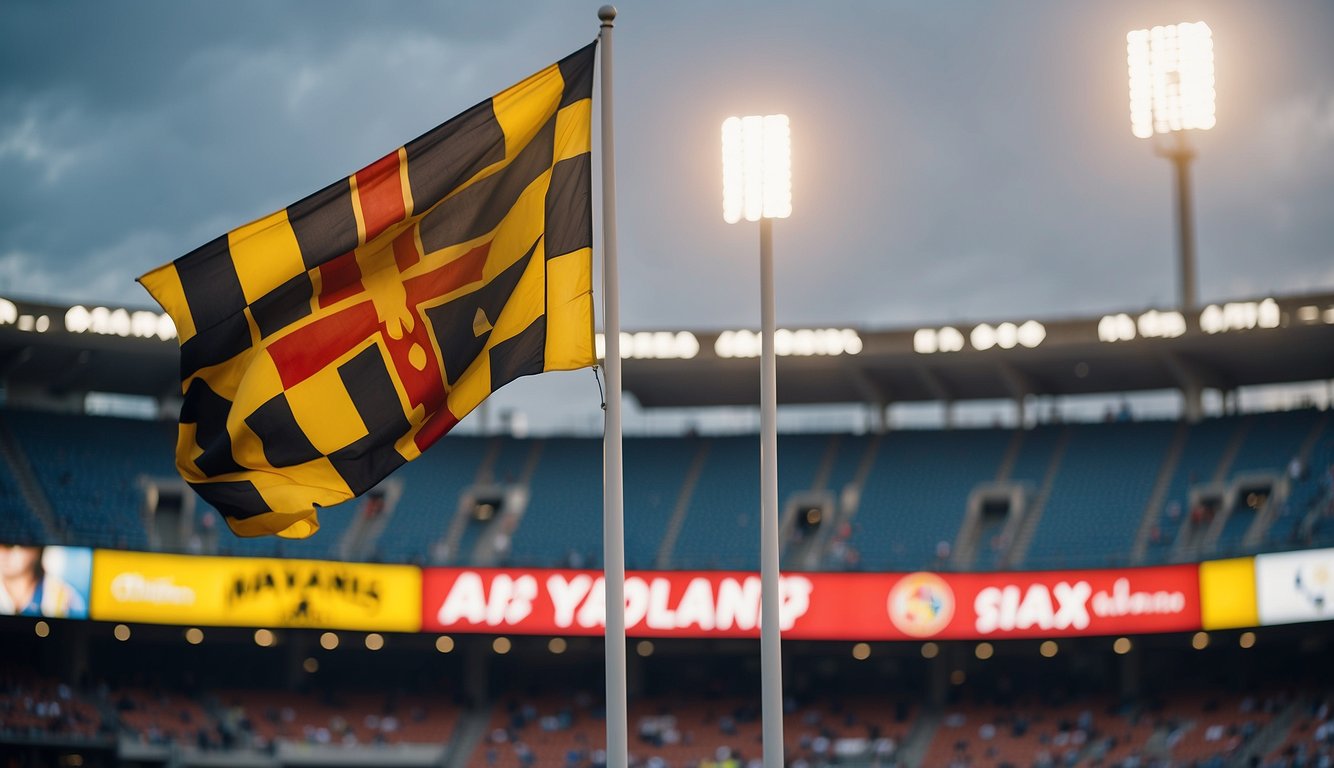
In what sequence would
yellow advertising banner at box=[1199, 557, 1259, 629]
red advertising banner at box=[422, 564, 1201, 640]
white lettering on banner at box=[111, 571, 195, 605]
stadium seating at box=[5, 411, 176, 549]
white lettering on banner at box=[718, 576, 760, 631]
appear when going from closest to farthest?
yellow advertising banner at box=[1199, 557, 1259, 629], white lettering on banner at box=[111, 571, 195, 605], red advertising banner at box=[422, 564, 1201, 640], white lettering on banner at box=[718, 576, 760, 631], stadium seating at box=[5, 411, 176, 549]

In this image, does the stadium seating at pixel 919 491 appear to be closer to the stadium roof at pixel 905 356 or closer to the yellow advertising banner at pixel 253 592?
the stadium roof at pixel 905 356

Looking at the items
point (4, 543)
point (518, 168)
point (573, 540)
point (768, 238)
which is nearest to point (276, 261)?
point (518, 168)

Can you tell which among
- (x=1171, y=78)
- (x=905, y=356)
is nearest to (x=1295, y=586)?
(x=905, y=356)

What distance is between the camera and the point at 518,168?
12.2m

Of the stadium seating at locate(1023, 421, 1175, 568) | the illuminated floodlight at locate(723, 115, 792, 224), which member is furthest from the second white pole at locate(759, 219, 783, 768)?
the stadium seating at locate(1023, 421, 1175, 568)

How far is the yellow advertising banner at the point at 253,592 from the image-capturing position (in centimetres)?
4791

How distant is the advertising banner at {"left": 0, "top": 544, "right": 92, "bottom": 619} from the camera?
46.1 metres

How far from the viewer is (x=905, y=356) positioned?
5459cm

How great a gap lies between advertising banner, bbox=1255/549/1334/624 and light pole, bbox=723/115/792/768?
33400 millimetres

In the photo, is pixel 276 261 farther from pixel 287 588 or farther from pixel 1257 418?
pixel 1257 418

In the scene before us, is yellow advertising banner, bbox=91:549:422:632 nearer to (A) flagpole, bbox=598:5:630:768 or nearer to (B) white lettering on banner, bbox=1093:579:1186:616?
(B) white lettering on banner, bbox=1093:579:1186:616

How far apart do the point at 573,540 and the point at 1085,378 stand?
707 inches

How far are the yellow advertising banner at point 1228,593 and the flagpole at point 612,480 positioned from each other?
38.0 metres

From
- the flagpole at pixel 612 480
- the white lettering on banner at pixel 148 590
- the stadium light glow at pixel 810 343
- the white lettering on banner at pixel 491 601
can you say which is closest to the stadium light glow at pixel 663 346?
the stadium light glow at pixel 810 343
